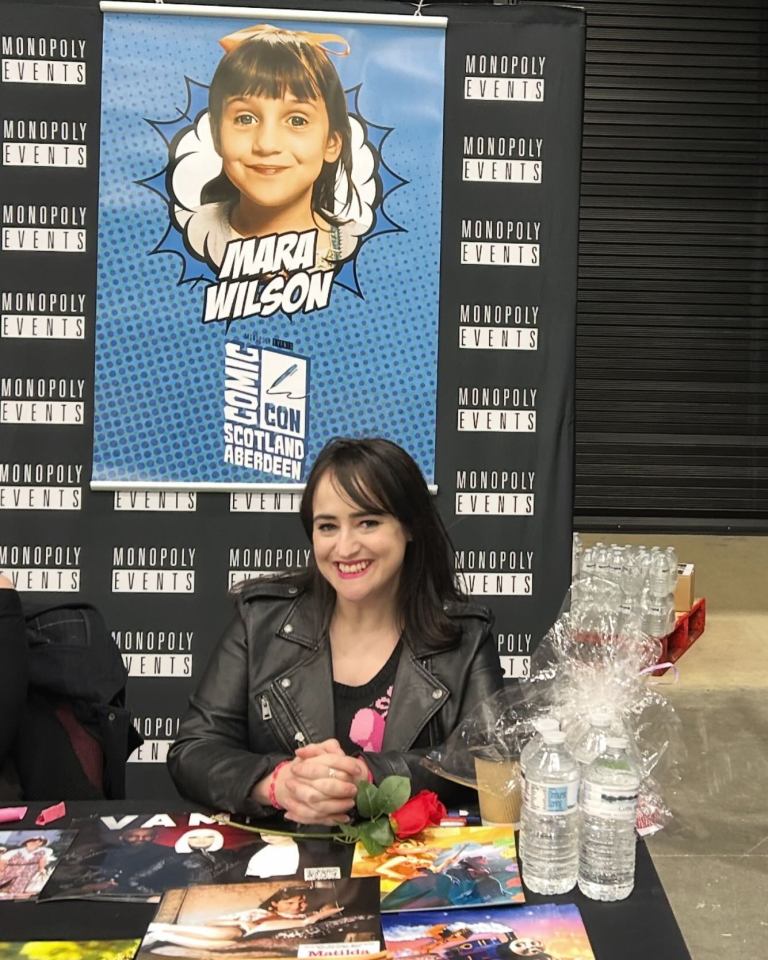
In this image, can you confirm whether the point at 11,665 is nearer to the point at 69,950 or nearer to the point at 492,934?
the point at 69,950

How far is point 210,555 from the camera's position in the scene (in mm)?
2873

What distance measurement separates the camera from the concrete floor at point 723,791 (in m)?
2.64

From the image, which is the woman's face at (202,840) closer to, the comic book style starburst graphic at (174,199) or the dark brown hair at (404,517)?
the dark brown hair at (404,517)

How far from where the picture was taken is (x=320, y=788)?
4.56ft

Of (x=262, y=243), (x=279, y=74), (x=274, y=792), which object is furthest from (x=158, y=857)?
(x=279, y=74)

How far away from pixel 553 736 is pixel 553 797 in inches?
3.0

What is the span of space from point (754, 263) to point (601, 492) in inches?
72.2

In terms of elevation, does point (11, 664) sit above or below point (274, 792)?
above

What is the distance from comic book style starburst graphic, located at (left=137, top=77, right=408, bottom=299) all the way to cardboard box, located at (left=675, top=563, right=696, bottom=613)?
2.87 metres

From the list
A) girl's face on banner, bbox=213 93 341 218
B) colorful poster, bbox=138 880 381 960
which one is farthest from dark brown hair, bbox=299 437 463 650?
girl's face on banner, bbox=213 93 341 218

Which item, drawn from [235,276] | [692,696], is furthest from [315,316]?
[692,696]

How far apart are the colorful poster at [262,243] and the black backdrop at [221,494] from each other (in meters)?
0.07

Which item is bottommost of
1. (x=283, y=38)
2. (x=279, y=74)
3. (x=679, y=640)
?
(x=679, y=640)

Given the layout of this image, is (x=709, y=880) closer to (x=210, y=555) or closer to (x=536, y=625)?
(x=536, y=625)
